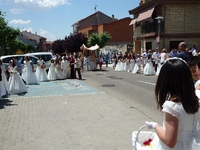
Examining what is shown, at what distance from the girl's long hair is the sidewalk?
3068 millimetres

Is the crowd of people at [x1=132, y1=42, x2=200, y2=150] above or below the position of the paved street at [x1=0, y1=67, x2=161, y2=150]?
above

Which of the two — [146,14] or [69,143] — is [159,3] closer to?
[146,14]

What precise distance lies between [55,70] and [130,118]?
39.9 ft

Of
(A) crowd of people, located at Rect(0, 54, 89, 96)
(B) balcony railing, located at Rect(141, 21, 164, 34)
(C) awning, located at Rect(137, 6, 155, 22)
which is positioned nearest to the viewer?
(A) crowd of people, located at Rect(0, 54, 89, 96)

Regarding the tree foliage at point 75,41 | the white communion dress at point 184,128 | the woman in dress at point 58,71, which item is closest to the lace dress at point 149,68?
the woman in dress at point 58,71

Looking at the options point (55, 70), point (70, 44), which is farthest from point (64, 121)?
point (70, 44)

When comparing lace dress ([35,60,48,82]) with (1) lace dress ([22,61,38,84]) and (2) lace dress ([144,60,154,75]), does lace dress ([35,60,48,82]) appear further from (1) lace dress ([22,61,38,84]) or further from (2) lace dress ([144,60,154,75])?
(2) lace dress ([144,60,154,75])

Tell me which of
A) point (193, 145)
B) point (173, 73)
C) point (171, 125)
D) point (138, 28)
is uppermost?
point (138, 28)

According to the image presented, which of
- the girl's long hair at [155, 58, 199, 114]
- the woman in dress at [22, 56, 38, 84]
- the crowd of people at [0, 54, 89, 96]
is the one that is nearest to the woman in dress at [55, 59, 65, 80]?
the crowd of people at [0, 54, 89, 96]

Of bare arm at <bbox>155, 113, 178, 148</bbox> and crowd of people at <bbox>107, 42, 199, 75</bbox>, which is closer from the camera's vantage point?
bare arm at <bbox>155, 113, 178, 148</bbox>

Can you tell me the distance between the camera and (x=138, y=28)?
122ft

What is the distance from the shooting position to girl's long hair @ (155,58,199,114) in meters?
2.15

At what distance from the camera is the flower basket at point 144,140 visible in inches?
96.3

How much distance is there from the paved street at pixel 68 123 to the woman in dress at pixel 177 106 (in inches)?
115
